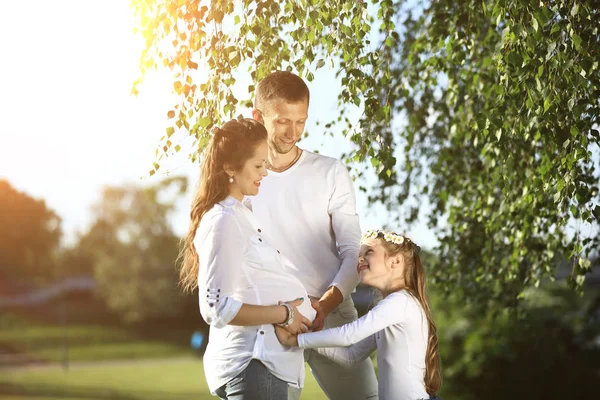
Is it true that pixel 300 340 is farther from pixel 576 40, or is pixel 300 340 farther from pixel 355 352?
pixel 576 40

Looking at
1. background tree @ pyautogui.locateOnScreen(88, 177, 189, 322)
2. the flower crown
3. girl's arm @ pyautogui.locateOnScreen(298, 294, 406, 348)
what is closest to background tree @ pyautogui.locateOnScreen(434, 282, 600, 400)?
the flower crown

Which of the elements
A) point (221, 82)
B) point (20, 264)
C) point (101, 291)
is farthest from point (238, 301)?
point (20, 264)

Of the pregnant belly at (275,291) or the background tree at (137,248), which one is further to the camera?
the background tree at (137,248)

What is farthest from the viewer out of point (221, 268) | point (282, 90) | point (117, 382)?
point (117, 382)

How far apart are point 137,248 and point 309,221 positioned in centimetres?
2814

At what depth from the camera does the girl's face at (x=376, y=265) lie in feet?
9.14

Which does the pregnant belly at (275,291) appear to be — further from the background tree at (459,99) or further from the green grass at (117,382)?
Result: the green grass at (117,382)

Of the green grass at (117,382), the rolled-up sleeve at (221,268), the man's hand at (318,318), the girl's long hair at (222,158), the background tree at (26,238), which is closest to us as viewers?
the rolled-up sleeve at (221,268)

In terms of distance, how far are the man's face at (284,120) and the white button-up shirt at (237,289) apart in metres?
0.43

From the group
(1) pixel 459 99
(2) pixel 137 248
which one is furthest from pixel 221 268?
(2) pixel 137 248

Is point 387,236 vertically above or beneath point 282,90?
beneath

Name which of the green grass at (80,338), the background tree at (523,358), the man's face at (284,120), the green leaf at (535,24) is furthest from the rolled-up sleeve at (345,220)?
the green grass at (80,338)

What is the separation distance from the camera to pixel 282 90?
8.83 feet

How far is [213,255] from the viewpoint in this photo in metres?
2.24
